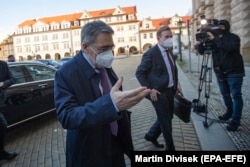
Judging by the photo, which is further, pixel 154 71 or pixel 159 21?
pixel 159 21

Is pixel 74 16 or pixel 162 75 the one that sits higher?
pixel 74 16

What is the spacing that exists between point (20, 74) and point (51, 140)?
186 cm

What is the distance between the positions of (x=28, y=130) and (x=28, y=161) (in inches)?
83.2

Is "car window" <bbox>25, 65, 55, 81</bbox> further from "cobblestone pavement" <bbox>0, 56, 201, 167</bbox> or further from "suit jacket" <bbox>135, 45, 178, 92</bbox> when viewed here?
"suit jacket" <bbox>135, 45, 178, 92</bbox>

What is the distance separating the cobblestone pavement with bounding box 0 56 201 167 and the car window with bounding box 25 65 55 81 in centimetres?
116

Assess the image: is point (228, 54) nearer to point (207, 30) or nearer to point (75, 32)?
point (207, 30)

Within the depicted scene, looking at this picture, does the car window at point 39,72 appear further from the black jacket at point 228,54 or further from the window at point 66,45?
the window at point 66,45

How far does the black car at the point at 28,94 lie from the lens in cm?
615

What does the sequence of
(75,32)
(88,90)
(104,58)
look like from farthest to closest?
1. (75,32)
2. (104,58)
3. (88,90)

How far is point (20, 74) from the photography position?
6.89m

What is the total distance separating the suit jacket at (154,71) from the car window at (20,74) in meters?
3.52

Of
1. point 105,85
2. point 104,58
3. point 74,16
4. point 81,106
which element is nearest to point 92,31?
point 104,58

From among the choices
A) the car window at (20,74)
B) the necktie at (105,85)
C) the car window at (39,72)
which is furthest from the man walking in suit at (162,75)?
the car window at (39,72)

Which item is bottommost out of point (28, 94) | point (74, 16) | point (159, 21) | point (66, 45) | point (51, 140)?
point (51, 140)
